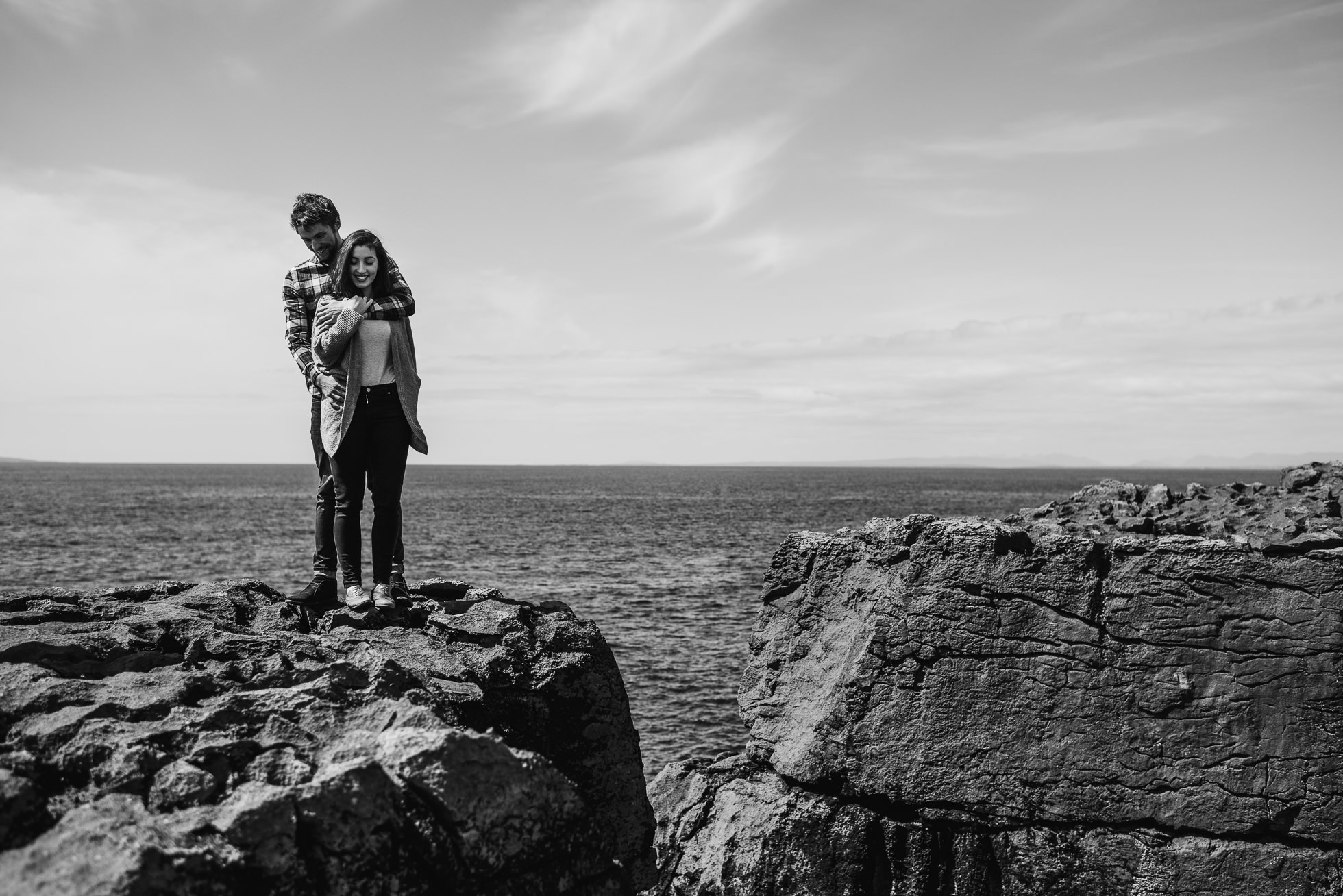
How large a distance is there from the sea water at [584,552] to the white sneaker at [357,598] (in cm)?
966

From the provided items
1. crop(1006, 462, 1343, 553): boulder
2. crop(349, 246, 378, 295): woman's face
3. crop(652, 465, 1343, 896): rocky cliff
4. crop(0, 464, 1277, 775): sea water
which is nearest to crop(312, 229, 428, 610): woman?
crop(349, 246, 378, 295): woman's face

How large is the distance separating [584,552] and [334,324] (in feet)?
140

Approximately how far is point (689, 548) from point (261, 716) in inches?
1848

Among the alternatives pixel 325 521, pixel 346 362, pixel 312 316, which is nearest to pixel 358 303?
pixel 346 362

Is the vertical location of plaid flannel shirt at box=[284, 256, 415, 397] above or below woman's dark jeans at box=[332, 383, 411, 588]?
above

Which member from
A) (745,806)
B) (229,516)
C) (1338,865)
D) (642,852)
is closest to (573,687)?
(642,852)

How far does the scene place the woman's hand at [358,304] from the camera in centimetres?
763

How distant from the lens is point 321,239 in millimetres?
8078

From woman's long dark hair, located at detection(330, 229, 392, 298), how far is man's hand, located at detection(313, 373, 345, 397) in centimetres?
66

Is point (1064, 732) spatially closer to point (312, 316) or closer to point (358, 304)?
point (358, 304)

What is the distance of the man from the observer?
26.1 ft

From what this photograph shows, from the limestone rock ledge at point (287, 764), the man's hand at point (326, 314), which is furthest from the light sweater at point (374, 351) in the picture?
the limestone rock ledge at point (287, 764)

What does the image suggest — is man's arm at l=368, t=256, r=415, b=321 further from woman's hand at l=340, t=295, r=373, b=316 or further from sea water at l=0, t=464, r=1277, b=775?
sea water at l=0, t=464, r=1277, b=775

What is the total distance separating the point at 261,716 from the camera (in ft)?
16.3
